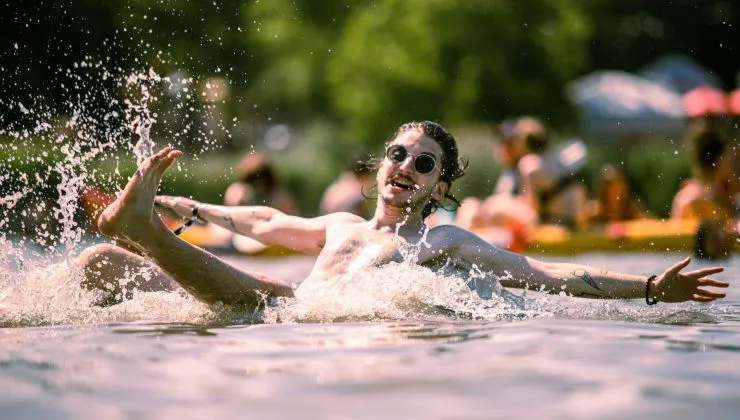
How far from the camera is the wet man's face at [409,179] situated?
7227mm

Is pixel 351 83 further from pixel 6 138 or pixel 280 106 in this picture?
pixel 280 106

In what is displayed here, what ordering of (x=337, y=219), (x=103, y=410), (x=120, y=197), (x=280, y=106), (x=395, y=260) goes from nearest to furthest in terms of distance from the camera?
(x=103, y=410)
(x=120, y=197)
(x=395, y=260)
(x=337, y=219)
(x=280, y=106)

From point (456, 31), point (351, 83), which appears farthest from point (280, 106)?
point (456, 31)

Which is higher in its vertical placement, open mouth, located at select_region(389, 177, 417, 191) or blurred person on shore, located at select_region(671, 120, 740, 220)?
blurred person on shore, located at select_region(671, 120, 740, 220)

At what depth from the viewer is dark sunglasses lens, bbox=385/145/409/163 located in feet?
23.8

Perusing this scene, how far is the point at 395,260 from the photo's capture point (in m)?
6.97

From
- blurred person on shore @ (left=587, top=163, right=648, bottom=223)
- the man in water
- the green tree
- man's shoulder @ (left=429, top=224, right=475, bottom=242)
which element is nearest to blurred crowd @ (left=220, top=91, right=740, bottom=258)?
blurred person on shore @ (left=587, top=163, right=648, bottom=223)

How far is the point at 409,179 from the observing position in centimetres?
725

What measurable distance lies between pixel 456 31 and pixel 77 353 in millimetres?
22603

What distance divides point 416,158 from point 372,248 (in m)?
0.57

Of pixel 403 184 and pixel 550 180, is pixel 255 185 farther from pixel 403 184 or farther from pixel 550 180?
pixel 403 184

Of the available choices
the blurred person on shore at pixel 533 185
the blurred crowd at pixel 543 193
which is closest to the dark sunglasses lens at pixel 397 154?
the blurred crowd at pixel 543 193

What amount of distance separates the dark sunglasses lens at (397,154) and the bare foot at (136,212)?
161cm

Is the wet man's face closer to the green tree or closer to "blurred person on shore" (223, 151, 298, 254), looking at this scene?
"blurred person on shore" (223, 151, 298, 254)
